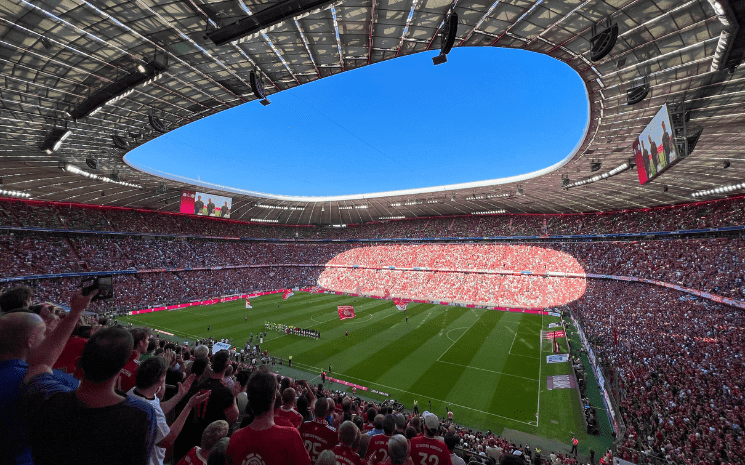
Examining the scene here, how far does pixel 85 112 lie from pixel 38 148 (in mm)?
9879

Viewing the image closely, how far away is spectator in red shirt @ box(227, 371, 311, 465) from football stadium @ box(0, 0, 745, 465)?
17mm

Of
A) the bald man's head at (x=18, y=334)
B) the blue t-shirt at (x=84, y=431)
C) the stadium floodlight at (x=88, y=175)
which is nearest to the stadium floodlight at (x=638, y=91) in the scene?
the blue t-shirt at (x=84, y=431)

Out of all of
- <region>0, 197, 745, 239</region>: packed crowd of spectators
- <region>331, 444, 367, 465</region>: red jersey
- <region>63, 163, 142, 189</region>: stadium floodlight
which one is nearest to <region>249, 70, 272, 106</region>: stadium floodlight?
<region>331, 444, 367, 465</region>: red jersey

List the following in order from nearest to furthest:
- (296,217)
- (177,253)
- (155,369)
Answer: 1. (155,369)
2. (177,253)
3. (296,217)

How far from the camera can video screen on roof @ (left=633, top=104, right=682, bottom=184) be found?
1287 centimetres

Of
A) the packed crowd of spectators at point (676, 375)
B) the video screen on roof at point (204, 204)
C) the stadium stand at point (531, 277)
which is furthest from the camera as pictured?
the video screen on roof at point (204, 204)

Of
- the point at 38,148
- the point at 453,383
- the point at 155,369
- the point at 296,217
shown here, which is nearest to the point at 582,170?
the point at 453,383

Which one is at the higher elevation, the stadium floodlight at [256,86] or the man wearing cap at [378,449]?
the stadium floodlight at [256,86]

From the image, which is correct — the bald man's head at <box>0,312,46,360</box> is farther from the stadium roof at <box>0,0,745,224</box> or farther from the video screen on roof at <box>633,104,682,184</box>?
the video screen on roof at <box>633,104,682,184</box>

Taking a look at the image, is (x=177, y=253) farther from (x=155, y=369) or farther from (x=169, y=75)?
(x=155, y=369)

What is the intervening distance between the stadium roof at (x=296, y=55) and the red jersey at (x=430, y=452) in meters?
9.75

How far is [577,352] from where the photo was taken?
80.3 ft

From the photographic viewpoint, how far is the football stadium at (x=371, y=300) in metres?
3.14

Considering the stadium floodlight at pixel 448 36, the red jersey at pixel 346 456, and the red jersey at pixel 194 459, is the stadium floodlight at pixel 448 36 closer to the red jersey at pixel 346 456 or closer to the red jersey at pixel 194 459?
the red jersey at pixel 346 456
